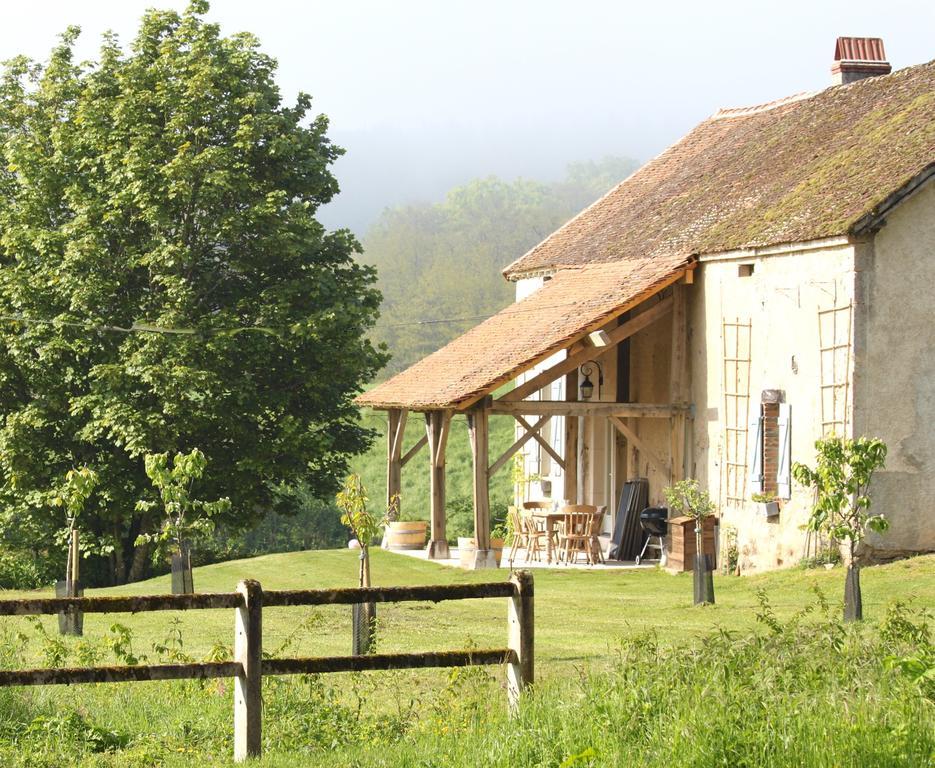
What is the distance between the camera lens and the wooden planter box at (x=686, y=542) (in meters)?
21.3

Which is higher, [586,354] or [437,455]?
[586,354]

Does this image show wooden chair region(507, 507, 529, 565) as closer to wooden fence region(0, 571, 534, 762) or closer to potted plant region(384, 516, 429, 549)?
potted plant region(384, 516, 429, 549)

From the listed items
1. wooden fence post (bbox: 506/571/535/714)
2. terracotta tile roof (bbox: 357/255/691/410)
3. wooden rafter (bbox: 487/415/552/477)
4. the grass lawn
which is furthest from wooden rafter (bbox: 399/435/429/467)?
wooden fence post (bbox: 506/571/535/714)

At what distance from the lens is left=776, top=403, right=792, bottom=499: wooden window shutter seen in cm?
1975

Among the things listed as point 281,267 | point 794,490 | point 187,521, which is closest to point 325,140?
point 281,267

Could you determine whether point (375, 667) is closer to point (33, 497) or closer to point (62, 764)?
point (62, 764)

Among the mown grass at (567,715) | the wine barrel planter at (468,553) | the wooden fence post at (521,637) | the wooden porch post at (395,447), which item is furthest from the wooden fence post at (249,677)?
the wooden porch post at (395,447)

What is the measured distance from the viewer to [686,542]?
2136cm

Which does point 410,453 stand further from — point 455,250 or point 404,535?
point 455,250

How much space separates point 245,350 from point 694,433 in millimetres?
8176

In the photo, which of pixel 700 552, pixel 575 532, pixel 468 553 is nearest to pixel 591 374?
pixel 575 532

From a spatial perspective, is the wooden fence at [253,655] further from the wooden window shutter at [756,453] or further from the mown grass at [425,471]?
the mown grass at [425,471]

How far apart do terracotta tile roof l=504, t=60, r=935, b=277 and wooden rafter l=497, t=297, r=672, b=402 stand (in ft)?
3.42

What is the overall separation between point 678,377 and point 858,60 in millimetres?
7597
